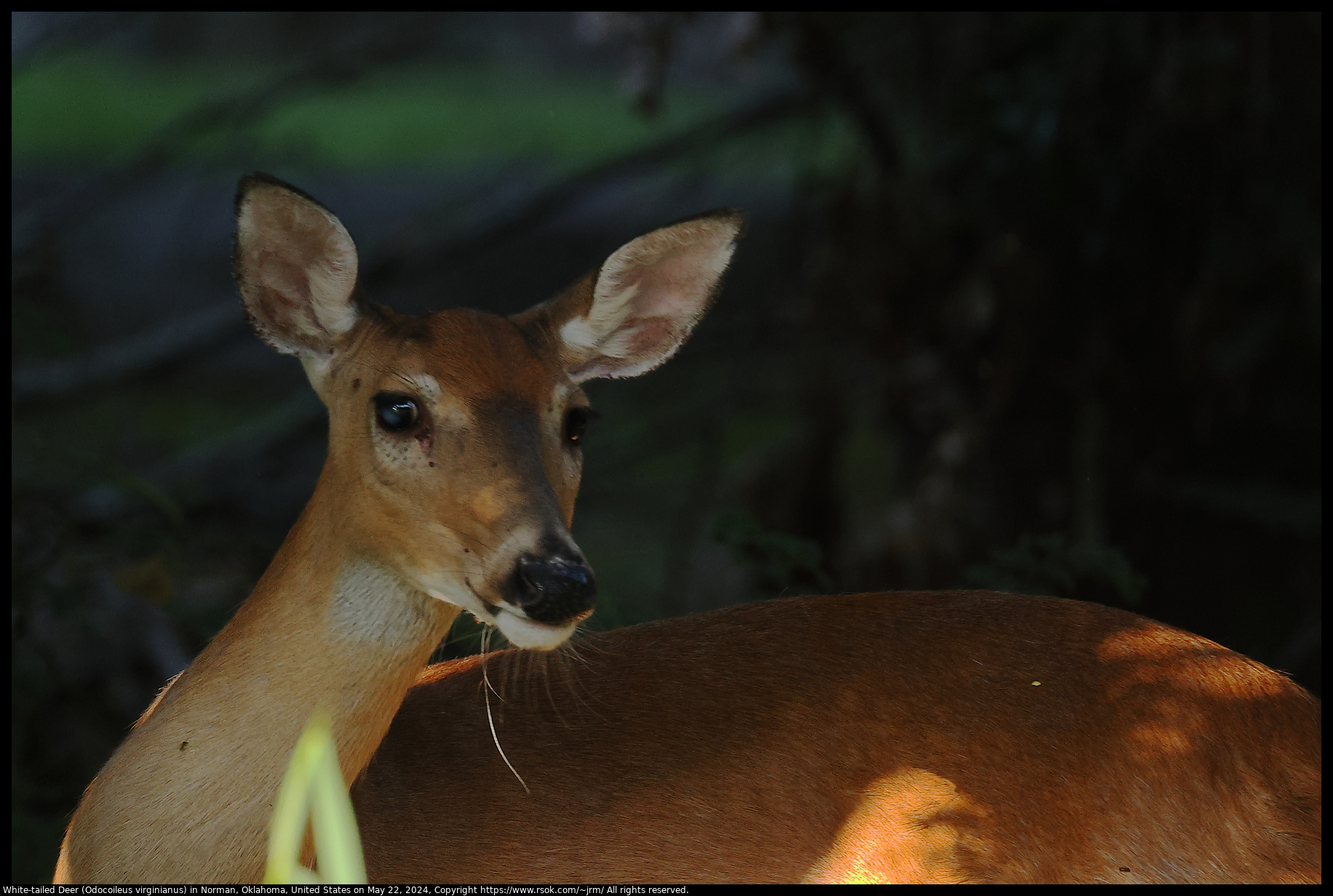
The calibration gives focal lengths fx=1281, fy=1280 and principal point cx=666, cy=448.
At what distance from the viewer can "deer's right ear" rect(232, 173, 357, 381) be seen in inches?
97.0

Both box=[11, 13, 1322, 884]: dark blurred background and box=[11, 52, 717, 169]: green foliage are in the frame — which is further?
box=[11, 52, 717, 169]: green foliage

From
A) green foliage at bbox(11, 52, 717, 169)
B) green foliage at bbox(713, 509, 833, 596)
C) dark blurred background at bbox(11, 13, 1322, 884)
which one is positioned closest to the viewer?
green foliage at bbox(713, 509, 833, 596)

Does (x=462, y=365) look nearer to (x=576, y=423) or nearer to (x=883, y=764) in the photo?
(x=576, y=423)

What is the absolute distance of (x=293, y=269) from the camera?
259 centimetres

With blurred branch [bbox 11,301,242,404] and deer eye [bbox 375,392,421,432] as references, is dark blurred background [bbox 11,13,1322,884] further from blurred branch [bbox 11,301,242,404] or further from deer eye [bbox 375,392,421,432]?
deer eye [bbox 375,392,421,432]

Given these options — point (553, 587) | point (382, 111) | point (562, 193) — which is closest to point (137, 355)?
point (562, 193)

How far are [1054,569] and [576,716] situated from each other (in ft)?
6.00

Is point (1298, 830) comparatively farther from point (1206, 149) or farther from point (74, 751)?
point (74, 751)

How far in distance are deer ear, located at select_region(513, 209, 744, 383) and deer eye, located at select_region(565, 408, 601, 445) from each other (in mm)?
151

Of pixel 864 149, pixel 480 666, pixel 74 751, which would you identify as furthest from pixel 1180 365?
pixel 74 751

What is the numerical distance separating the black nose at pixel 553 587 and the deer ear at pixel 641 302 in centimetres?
68

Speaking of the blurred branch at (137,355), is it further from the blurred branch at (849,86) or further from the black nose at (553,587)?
the black nose at (553,587)

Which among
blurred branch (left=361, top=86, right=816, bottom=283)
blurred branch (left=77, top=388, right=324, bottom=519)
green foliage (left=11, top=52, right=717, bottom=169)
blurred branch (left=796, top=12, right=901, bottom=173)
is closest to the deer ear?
blurred branch (left=796, top=12, right=901, bottom=173)

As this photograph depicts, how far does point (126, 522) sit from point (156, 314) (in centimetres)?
488
